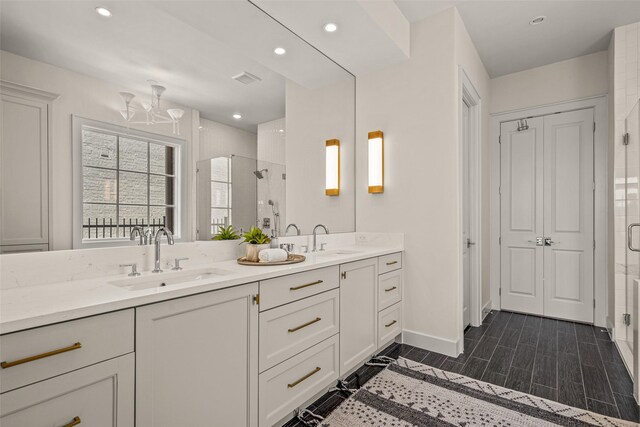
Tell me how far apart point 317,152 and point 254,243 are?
52.2 inches

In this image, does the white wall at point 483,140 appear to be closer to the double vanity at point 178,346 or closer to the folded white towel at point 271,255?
the double vanity at point 178,346

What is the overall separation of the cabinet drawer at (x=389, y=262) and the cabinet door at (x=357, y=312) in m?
0.09

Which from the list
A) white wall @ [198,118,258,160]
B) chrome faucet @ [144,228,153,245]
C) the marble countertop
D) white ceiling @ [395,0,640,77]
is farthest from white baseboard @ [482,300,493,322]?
chrome faucet @ [144,228,153,245]

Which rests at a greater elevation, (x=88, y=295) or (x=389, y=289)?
(x=88, y=295)

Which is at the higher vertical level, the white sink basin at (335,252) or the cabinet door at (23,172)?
the cabinet door at (23,172)

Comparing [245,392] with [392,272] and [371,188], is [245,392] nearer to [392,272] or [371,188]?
[392,272]

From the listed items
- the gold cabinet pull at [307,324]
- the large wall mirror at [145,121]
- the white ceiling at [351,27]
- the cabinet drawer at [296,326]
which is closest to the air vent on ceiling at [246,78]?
the large wall mirror at [145,121]

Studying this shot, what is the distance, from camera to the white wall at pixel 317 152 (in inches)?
105

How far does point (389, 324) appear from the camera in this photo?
2.71 metres

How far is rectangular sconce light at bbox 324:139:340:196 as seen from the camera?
312cm

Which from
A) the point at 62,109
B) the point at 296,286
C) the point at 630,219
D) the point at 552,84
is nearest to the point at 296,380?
the point at 296,286

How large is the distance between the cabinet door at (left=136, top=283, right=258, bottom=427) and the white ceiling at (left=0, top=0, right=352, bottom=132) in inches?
45.1

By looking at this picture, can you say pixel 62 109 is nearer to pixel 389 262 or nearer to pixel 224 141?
pixel 224 141

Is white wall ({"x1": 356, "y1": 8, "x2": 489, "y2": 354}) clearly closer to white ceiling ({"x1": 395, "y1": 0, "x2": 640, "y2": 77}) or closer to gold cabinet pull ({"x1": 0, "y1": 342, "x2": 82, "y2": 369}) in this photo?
white ceiling ({"x1": 395, "y1": 0, "x2": 640, "y2": 77})
